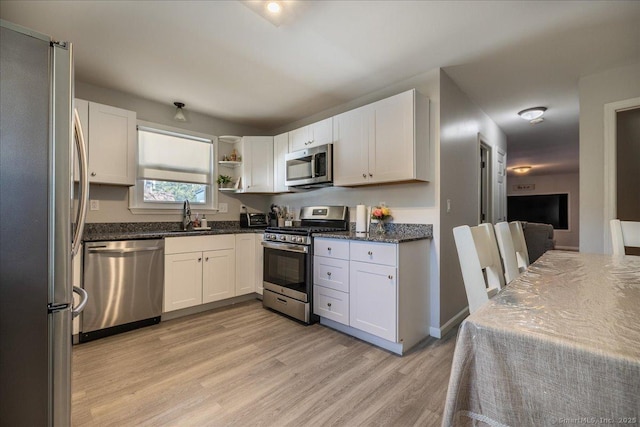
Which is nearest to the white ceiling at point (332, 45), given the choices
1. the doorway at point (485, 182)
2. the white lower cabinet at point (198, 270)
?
the doorway at point (485, 182)

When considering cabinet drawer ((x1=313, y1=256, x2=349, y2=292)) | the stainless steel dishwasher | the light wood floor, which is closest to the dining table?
the light wood floor

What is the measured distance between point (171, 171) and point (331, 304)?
2.51 m

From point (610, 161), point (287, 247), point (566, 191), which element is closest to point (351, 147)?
point (287, 247)

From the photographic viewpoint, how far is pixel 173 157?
3.50 m

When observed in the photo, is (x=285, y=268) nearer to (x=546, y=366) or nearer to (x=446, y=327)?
(x=446, y=327)

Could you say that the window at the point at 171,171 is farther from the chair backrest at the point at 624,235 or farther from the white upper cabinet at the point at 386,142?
the chair backrest at the point at 624,235

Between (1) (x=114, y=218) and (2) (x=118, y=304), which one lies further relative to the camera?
(1) (x=114, y=218)

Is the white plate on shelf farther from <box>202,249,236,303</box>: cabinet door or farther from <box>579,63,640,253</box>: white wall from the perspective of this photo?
<box>579,63,640,253</box>: white wall

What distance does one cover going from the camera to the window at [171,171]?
10.7ft

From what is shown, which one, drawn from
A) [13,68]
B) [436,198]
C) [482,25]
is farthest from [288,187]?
[13,68]

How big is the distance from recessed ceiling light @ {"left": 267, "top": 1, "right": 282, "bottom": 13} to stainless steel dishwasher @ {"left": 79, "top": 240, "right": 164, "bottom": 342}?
7.40 ft

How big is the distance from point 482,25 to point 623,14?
892 mm

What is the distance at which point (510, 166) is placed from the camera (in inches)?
294

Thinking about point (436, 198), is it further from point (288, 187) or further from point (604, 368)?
point (604, 368)
